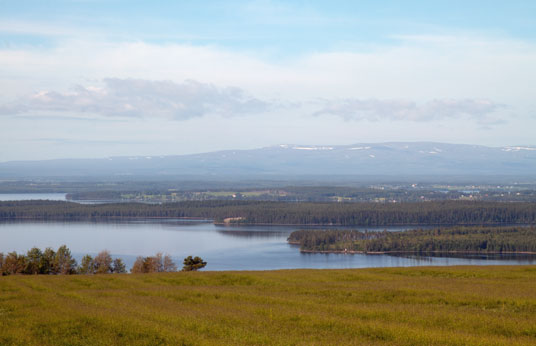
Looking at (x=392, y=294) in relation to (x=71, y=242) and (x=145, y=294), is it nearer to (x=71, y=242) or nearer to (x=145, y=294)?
(x=145, y=294)

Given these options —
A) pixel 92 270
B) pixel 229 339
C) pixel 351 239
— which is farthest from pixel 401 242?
pixel 229 339

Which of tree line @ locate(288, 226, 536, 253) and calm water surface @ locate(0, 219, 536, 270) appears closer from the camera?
calm water surface @ locate(0, 219, 536, 270)

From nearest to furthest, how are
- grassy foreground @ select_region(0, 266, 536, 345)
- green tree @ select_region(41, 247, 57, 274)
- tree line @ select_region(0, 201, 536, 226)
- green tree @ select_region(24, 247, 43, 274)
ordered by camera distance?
Result: grassy foreground @ select_region(0, 266, 536, 345)
green tree @ select_region(24, 247, 43, 274)
green tree @ select_region(41, 247, 57, 274)
tree line @ select_region(0, 201, 536, 226)

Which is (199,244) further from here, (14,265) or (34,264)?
(14,265)

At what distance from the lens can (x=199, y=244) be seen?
254 ft

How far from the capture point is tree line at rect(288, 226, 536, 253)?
71688 millimetres

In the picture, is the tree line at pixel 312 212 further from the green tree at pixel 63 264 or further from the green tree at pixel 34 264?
the green tree at pixel 34 264

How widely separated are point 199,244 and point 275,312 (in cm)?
6480

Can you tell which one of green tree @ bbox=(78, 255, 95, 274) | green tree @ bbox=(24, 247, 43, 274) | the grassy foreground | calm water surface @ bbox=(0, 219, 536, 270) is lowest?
calm water surface @ bbox=(0, 219, 536, 270)

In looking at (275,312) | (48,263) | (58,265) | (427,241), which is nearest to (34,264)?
(48,263)

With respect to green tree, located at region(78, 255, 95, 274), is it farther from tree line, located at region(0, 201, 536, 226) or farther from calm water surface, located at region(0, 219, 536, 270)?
tree line, located at region(0, 201, 536, 226)

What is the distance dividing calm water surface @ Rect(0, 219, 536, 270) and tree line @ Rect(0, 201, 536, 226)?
954cm

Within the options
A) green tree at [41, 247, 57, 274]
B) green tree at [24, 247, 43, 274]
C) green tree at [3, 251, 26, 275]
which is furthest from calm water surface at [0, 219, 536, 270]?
green tree at [3, 251, 26, 275]

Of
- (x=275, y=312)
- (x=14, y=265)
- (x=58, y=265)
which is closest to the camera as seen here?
(x=275, y=312)
